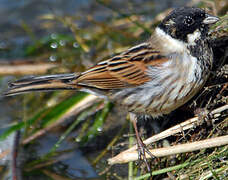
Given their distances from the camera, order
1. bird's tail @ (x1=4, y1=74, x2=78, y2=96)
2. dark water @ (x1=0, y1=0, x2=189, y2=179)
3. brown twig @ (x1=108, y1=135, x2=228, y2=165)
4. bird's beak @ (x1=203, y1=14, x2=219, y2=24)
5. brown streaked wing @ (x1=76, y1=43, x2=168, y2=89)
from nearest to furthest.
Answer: brown twig @ (x1=108, y1=135, x2=228, y2=165) < bird's beak @ (x1=203, y1=14, x2=219, y2=24) < brown streaked wing @ (x1=76, y1=43, x2=168, y2=89) < bird's tail @ (x1=4, y1=74, x2=78, y2=96) < dark water @ (x1=0, y1=0, x2=189, y2=179)

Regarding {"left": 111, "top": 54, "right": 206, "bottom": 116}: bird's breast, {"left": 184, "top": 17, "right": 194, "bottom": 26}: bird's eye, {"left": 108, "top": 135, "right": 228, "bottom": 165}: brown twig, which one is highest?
{"left": 184, "top": 17, "right": 194, "bottom": 26}: bird's eye

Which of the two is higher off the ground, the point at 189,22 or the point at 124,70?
the point at 189,22

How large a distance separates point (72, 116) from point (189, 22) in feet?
6.03

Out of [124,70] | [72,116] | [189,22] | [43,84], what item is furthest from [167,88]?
[72,116]

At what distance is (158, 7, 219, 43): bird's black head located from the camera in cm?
368

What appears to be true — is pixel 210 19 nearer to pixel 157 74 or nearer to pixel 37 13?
pixel 157 74

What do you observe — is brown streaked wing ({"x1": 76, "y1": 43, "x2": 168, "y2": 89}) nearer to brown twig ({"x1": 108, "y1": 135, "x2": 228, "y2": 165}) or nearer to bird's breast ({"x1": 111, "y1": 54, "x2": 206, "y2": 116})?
bird's breast ({"x1": 111, "y1": 54, "x2": 206, "y2": 116})

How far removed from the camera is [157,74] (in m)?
3.85

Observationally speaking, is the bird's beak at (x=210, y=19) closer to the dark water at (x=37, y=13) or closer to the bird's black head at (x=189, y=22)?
the bird's black head at (x=189, y=22)

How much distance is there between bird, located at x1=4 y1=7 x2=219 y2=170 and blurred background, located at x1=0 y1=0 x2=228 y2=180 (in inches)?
9.8

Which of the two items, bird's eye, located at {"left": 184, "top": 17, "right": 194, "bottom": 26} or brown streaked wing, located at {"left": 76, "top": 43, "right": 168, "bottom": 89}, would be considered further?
brown streaked wing, located at {"left": 76, "top": 43, "right": 168, "bottom": 89}

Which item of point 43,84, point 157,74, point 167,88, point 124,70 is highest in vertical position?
point 43,84

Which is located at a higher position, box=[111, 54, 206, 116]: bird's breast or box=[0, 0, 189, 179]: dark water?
box=[0, 0, 189, 179]: dark water

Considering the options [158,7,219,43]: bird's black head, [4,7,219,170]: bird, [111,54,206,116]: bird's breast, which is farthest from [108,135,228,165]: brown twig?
[158,7,219,43]: bird's black head
